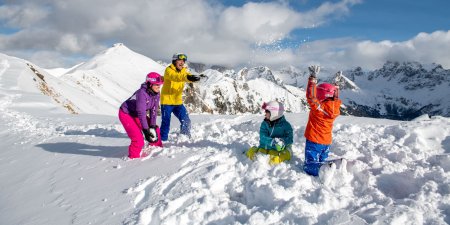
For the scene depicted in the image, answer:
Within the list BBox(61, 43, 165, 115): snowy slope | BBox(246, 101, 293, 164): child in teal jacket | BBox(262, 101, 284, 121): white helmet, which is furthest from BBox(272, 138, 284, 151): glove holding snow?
BBox(61, 43, 165, 115): snowy slope

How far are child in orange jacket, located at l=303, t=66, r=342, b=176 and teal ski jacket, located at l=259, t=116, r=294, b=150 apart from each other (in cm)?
49

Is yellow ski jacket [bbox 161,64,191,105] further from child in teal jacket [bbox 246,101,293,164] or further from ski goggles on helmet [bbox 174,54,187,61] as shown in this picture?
child in teal jacket [bbox 246,101,293,164]

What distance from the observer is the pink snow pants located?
8062 millimetres

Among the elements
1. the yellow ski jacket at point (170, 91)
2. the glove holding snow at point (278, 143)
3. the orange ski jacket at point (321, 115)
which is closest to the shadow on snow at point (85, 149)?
the yellow ski jacket at point (170, 91)

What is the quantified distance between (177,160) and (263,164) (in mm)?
1794

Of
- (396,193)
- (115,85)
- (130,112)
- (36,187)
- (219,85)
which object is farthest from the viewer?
(219,85)

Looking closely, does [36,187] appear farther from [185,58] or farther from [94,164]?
[185,58]

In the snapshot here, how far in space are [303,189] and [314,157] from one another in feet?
4.45

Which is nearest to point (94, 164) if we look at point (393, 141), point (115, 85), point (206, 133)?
point (206, 133)

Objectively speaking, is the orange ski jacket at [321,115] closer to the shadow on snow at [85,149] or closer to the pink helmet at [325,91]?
the pink helmet at [325,91]

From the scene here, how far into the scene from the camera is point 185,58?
9.61m

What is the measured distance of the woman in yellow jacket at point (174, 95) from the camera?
9.61 meters

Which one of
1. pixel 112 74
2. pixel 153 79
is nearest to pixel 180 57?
pixel 153 79

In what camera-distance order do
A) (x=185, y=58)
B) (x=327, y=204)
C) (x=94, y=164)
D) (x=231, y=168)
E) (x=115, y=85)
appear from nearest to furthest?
(x=327, y=204)
(x=231, y=168)
(x=94, y=164)
(x=185, y=58)
(x=115, y=85)
